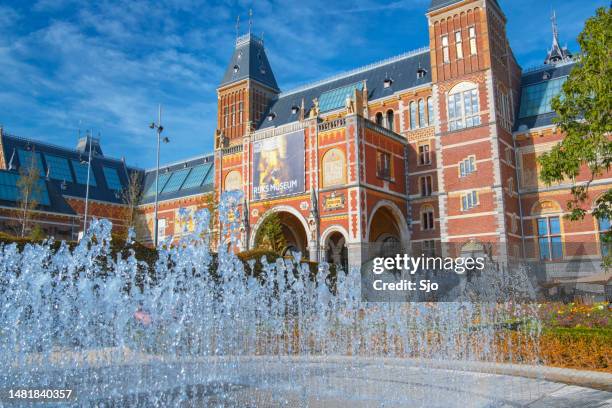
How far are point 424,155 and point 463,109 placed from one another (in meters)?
4.41

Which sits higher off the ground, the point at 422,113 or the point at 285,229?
the point at 422,113

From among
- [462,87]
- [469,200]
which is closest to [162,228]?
[469,200]

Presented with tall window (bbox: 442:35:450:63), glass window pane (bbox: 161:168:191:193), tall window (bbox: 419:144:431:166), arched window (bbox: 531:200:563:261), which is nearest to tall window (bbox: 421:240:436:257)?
tall window (bbox: 419:144:431:166)

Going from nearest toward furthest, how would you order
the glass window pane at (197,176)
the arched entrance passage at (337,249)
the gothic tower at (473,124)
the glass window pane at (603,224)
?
the glass window pane at (603,224), the gothic tower at (473,124), the arched entrance passage at (337,249), the glass window pane at (197,176)

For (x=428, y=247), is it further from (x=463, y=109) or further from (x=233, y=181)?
(x=233, y=181)

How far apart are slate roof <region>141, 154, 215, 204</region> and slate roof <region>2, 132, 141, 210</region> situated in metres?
3.16

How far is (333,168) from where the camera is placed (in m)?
31.5

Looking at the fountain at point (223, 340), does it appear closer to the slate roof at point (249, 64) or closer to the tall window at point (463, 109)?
the tall window at point (463, 109)

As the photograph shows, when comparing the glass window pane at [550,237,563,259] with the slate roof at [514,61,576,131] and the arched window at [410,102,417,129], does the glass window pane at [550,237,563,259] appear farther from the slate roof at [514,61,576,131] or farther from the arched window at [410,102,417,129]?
the arched window at [410,102,417,129]

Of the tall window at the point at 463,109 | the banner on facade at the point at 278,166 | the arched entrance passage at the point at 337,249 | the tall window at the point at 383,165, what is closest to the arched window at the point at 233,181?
the banner on facade at the point at 278,166

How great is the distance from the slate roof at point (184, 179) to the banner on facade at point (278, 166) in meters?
11.7

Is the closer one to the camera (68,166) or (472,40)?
(472,40)

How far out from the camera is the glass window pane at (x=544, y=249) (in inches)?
1204

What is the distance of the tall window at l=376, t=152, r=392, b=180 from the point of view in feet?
107
